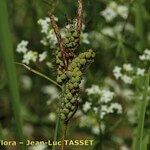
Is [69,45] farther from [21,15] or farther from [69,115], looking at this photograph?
[21,15]

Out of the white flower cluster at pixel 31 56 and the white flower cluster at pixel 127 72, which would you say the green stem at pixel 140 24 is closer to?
the white flower cluster at pixel 127 72

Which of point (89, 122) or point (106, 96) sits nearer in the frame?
point (106, 96)

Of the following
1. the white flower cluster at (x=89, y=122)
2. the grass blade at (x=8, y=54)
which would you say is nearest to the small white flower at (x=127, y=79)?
the white flower cluster at (x=89, y=122)

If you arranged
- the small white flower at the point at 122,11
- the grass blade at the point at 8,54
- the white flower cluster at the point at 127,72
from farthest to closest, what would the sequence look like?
the small white flower at the point at 122,11
the white flower cluster at the point at 127,72
the grass blade at the point at 8,54

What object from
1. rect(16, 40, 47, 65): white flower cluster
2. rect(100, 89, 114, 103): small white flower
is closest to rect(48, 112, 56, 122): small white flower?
rect(16, 40, 47, 65): white flower cluster

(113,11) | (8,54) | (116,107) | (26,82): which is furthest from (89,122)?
(8,54)

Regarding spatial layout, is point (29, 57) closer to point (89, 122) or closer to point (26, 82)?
point (89, 122)

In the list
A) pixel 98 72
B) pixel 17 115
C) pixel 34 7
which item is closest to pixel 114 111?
pixel 98 72

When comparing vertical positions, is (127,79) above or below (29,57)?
below

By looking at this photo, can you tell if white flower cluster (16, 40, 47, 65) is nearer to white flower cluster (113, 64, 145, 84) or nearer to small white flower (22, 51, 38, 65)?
small white flower (22, 51, 38, 65)
